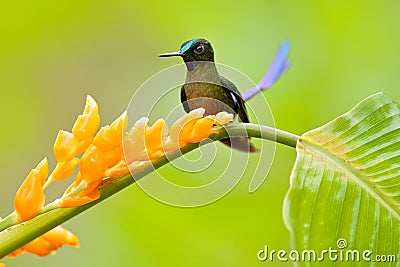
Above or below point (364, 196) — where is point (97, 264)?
above

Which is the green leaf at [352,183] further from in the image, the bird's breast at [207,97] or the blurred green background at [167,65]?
the blurred green background at [167,65]

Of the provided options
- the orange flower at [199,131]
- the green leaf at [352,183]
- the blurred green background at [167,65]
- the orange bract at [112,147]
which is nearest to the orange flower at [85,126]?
the orange bract at [112,147]

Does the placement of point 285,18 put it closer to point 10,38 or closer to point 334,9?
point 334,9

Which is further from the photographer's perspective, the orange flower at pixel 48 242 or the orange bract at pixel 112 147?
the orange flower at pixel 48 242

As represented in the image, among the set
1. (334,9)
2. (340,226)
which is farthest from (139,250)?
(340,226)

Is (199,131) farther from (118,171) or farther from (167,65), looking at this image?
(167,65)

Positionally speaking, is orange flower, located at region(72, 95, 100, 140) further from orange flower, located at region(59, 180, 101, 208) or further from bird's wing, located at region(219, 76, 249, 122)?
bird's wing, located at region(219, 76, 249, 122)

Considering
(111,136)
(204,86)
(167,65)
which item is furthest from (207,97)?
Result: (167,65)
